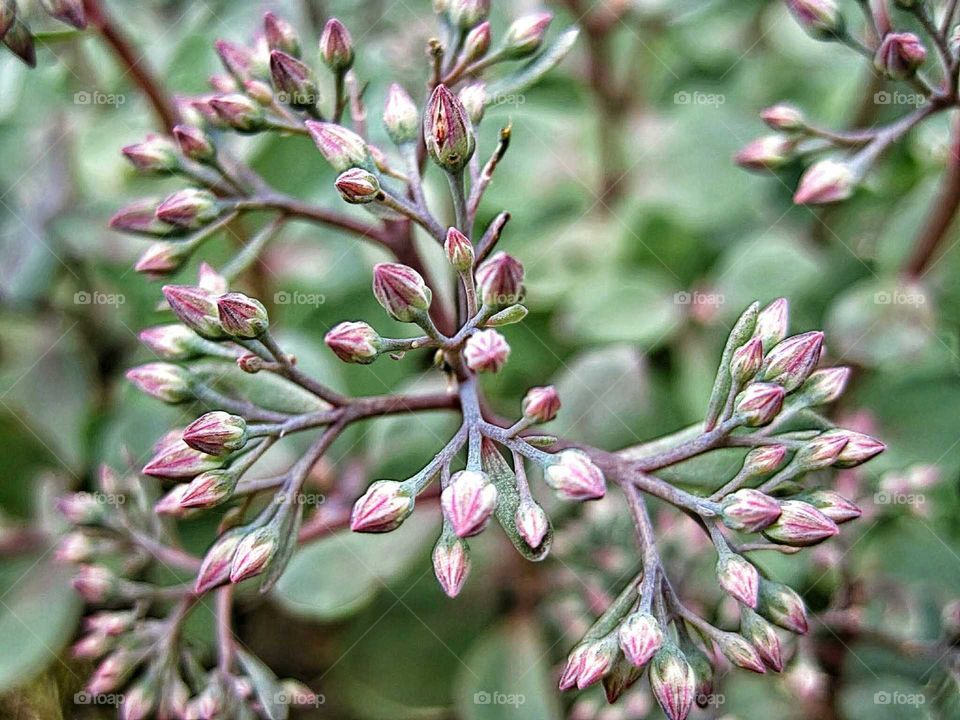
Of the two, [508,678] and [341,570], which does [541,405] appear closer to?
[341,570]

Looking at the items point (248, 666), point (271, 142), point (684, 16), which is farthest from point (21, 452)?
point (684, 16)

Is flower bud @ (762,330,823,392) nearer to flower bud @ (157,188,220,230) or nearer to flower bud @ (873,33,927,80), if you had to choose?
flower bud @ (873,33,927,80)

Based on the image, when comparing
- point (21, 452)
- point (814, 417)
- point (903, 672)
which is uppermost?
point (814, 417)

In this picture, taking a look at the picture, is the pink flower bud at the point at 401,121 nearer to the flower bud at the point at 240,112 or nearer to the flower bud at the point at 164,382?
the flower bud at the point at 240,112

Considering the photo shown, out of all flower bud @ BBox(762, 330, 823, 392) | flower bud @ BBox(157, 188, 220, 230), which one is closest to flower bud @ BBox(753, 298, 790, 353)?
flower bud @ BBox(762, 330, 823, 392)

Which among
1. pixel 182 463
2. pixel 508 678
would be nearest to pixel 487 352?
pixel 182 463

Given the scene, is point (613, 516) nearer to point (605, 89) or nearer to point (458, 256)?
point (458, 256)
